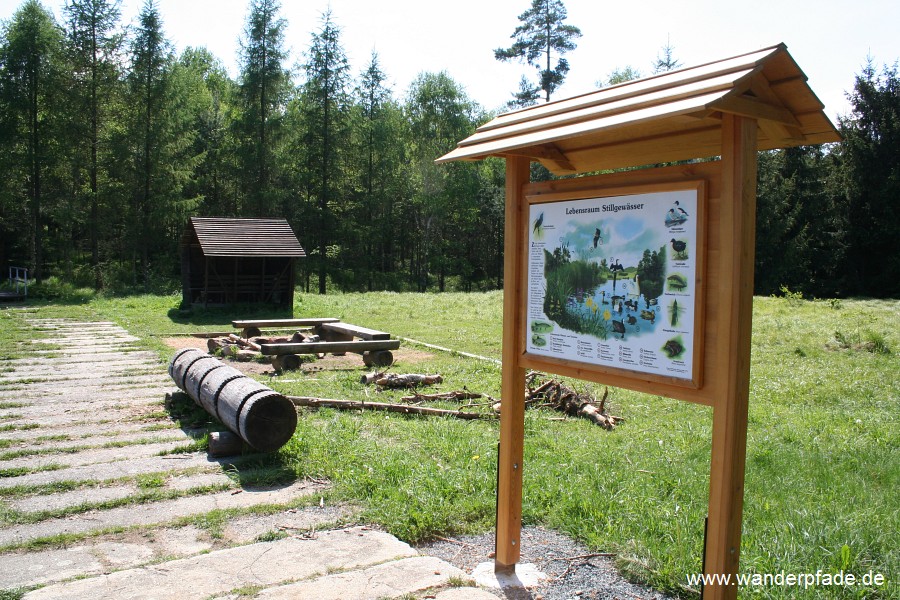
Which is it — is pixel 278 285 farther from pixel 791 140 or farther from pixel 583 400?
pixel 791 140

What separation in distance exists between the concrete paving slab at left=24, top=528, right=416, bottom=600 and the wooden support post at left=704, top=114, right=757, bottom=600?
1.86 metres

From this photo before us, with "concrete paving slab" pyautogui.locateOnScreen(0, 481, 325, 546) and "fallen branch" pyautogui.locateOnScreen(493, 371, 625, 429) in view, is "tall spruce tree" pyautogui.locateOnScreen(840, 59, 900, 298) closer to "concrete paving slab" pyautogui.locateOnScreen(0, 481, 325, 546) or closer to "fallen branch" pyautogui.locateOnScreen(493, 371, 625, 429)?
"fallen branch" pyautogui.locateOnScreen(493, 371, 625, 429)

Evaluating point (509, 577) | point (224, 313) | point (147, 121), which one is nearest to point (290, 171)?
point (147, 121)

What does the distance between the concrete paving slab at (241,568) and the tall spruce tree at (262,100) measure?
108 ft

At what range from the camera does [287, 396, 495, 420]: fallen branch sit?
7.71 m

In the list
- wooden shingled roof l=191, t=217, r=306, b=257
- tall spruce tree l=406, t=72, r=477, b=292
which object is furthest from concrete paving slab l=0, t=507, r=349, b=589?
tall spruce tree l=406, t=72, r=477, b=292

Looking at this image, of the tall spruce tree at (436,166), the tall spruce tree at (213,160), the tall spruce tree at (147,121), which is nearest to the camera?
the tall spruce tree at (147,121)

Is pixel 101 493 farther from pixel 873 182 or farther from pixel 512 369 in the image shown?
pixel 873 182

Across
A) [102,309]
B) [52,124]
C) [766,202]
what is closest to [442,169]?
[766,202]

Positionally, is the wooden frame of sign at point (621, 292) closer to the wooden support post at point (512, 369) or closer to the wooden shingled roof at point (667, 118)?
the wooden support post at point (512, 369)

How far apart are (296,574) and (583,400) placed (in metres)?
5.14

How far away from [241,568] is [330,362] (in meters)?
8.24

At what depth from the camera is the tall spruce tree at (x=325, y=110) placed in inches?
1447

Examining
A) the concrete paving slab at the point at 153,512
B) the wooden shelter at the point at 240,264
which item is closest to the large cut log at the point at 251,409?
the concrete paving slab at the point at 153,512
